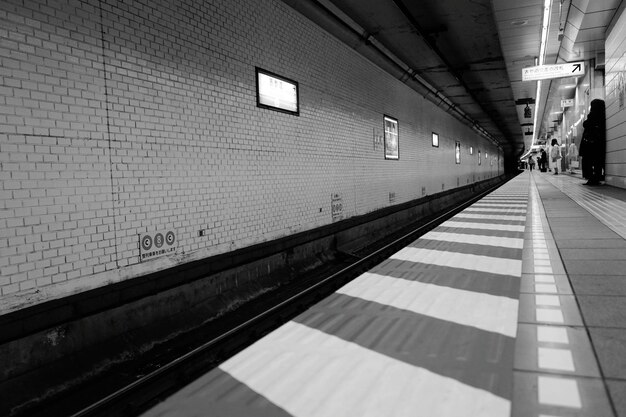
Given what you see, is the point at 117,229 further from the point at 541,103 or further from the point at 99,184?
the point at 541,103

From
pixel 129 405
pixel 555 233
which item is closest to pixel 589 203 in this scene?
pixel 555 233

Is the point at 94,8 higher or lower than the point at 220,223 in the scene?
higher

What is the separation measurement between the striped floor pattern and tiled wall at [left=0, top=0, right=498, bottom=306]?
2.15 metres

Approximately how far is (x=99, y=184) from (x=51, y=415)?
1.88m

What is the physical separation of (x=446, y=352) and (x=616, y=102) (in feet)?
43.4

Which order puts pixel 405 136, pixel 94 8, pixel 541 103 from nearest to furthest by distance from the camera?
pixel 94 8 < pixel 405 136 < pixel 541 103

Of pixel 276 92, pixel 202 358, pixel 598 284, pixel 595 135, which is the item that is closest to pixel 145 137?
pixel 202 358

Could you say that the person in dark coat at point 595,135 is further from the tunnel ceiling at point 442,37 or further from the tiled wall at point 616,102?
the tunnel ceiling at point 442,37

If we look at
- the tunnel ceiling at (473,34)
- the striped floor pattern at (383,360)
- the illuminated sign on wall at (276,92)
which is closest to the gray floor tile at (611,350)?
the striped floor pattern at (383,360)

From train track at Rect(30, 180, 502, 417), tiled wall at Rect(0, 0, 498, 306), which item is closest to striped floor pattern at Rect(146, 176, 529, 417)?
train track at Rect(30, 180, 502, 417)

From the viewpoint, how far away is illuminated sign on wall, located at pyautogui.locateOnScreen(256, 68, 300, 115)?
20.0 ft

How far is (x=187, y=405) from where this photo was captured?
5.66 ft

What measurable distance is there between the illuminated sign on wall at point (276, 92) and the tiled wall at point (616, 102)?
30.5 ft

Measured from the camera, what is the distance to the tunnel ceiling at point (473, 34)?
808cm
